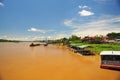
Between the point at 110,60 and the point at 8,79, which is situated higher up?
the point at 110,60

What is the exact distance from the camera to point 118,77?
5.41 m

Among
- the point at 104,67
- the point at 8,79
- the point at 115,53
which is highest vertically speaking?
the point at 115,53

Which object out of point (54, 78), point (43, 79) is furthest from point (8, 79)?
point (54, 78)

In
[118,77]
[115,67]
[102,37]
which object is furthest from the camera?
[102,37]

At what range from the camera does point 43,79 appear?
18.6 feet

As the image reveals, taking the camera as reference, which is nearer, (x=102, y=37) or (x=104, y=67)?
(x=104, y=67)

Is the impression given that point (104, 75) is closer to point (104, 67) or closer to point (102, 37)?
point (104, 67)

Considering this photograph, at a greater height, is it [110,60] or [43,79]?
[110,60]

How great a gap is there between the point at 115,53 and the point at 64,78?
216cm

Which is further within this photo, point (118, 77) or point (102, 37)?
point (102, 37)

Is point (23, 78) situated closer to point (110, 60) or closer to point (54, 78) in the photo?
point (54, 78)

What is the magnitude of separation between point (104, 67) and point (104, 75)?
350mm

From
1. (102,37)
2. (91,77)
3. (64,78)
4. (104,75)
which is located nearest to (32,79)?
(64,78)

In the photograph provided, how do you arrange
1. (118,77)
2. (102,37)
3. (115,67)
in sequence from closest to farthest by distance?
1. (118,77)
2. (115,67)
3. (102,37)
